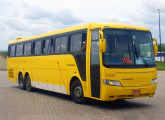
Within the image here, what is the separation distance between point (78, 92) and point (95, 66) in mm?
1755

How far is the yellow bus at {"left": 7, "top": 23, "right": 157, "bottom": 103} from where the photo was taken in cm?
1091

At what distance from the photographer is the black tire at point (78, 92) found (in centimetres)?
1244

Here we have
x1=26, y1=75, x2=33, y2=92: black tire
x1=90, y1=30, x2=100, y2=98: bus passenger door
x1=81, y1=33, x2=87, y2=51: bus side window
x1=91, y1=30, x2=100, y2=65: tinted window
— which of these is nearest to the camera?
x1=90, y1=30, x2=100, y2=98: bus passenger door

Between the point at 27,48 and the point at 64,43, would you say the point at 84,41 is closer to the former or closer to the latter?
the point at 64,43

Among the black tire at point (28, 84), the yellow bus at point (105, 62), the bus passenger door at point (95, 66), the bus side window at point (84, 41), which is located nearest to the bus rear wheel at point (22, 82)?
the black tire at point (28, 84)

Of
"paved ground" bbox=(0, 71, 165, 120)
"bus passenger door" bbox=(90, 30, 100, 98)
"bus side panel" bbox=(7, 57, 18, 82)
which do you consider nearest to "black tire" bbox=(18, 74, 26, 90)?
"bus side panel" bbox=(7, 57, 18, 82)

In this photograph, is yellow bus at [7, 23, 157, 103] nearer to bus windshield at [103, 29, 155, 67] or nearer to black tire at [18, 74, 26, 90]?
bus windshield at [103, 29, 155, 67]

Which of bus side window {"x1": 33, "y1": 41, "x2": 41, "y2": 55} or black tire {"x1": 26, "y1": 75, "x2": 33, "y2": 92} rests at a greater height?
bus side window {"x1": 33, "y1": 41, "x2": 41, "y2": 55}

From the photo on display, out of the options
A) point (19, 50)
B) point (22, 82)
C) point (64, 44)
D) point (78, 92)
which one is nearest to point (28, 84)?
point (22, 82)

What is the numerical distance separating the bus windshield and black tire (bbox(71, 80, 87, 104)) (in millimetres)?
2082

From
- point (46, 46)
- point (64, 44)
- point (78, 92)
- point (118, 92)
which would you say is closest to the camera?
point (118, 92)

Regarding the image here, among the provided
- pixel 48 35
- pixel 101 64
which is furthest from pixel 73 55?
pixel 48 35

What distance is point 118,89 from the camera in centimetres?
1081

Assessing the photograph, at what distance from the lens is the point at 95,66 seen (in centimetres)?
1140
